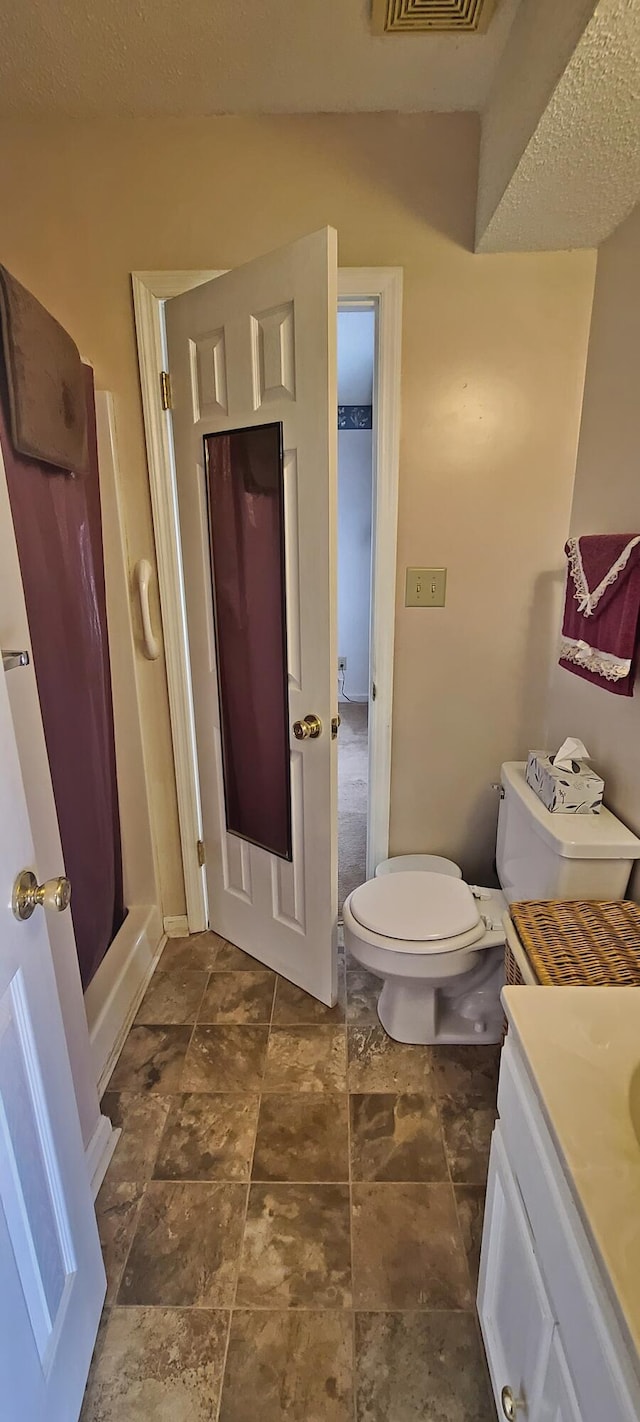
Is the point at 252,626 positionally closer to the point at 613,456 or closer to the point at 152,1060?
the point at 613,456

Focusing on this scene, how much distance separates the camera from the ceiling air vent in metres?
1.19

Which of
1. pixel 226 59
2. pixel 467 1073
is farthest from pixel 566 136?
pixel 467 1073

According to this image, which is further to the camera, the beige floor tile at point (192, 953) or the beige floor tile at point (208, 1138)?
the beige floor tile at point (192, 953)

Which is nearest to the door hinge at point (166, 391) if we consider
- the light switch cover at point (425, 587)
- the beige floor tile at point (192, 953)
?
the light switch cover at point (425, 587)

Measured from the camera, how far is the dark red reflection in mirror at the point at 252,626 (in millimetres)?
1586

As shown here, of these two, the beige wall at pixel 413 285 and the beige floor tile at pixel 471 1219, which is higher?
the beige wall at pixel 413 285

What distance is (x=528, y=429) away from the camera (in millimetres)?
1664

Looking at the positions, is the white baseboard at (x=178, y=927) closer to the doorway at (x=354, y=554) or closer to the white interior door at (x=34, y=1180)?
the white interior door at (x=34, y=1180)

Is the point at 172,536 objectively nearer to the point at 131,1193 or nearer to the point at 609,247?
the point at 609,247

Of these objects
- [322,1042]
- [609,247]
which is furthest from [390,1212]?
[609,247]

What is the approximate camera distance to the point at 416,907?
1.64 metres

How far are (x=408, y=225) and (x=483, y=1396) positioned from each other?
2.40 m

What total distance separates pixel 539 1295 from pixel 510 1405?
0.27m

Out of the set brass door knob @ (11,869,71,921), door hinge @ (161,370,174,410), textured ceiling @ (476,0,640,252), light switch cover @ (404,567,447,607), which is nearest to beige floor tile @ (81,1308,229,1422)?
brass door knob @ (11,869,71,921)
